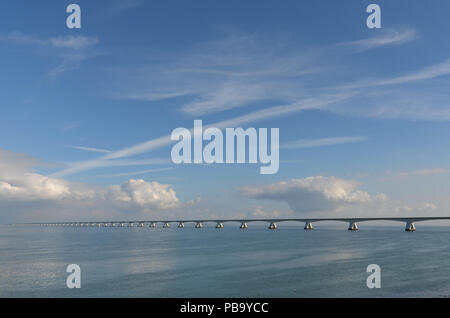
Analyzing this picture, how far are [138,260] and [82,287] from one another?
3232cm

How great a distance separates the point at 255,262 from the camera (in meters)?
81.8

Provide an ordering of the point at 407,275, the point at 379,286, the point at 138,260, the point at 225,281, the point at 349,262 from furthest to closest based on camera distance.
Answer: the point at 138,260 < the point at 349,262 < the point at 407,275 < the point at 225,281 < the point at 379,286

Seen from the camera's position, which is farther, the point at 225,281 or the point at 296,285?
the point at 225,281

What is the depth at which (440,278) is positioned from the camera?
5781 cm

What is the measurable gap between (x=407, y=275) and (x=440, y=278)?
16.3 feet

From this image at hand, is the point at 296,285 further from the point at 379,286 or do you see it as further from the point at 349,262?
the point at 349,262

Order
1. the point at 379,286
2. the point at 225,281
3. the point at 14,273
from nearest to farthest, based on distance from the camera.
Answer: the point at 379,286 → the point at 225,281 → the point at 14,273
